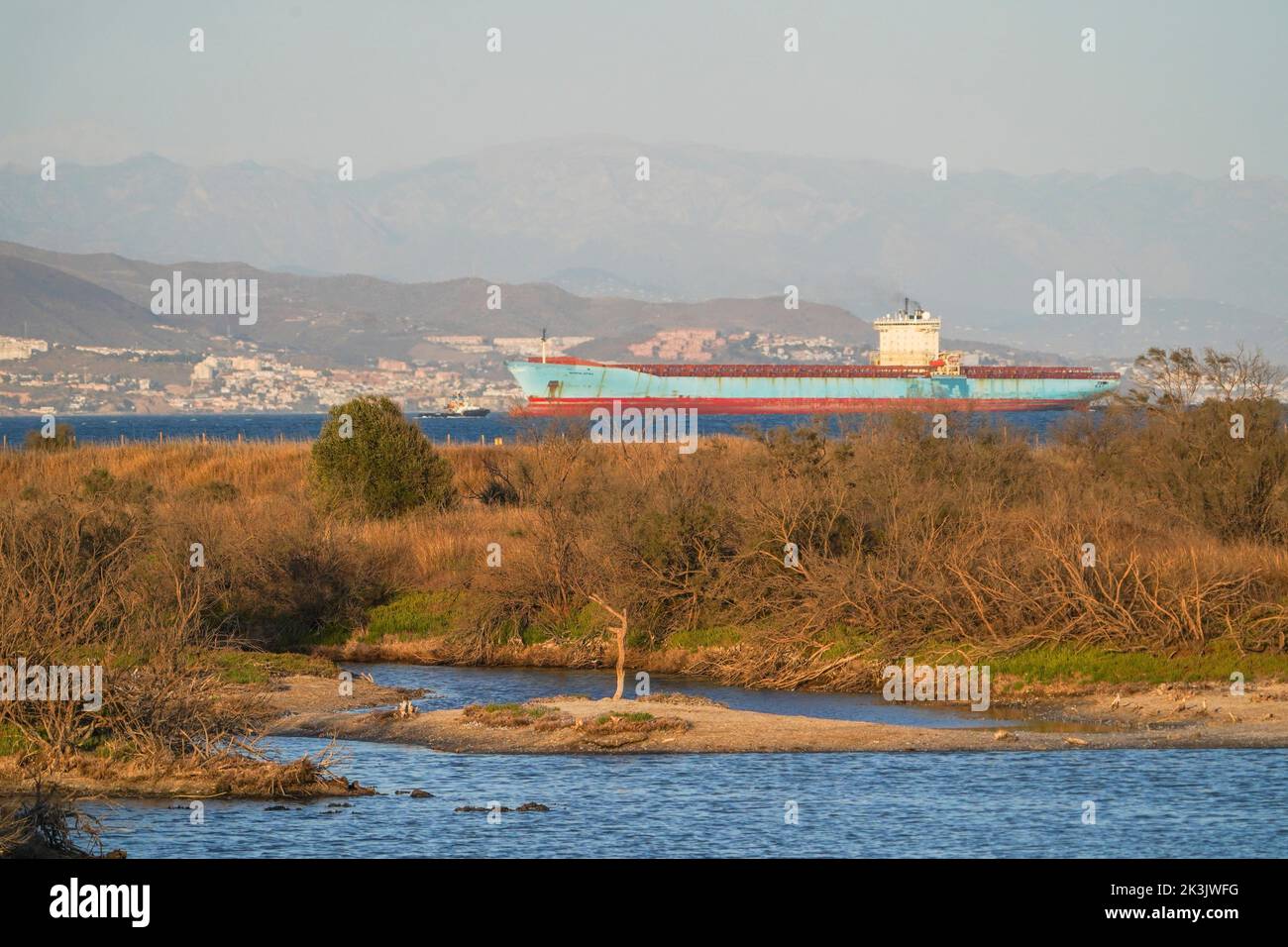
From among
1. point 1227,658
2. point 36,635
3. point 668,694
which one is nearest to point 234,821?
point 36,635

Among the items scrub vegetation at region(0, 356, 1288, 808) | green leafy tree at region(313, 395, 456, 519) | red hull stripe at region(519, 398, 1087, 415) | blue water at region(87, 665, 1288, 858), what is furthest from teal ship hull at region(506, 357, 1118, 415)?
blue water at region(87, 665, 1288, 858)

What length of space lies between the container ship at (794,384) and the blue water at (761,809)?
9830 cm

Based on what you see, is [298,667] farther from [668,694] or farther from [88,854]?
[88,854]

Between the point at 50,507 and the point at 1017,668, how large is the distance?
1413 centimetres

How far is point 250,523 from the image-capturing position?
30.2 metres

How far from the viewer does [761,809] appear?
52.5 feet

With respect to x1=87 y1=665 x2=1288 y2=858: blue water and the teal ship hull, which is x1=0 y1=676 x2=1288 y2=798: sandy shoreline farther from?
the teal ship hull

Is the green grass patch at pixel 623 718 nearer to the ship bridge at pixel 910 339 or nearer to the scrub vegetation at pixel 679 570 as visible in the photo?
the scrub vegetation at pixel 679 570

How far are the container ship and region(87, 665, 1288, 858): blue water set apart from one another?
98296 millimetres

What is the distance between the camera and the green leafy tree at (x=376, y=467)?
36062mm

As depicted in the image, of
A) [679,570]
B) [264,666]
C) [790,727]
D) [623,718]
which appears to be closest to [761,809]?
[790,727]

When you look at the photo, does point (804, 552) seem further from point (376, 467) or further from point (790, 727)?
point (376, 467)

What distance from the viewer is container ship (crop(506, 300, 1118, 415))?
401 feet
